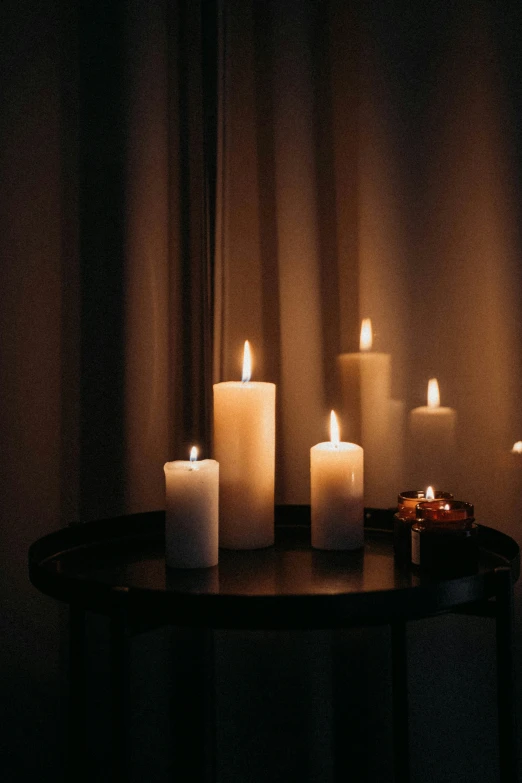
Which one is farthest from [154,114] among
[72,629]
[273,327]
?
[72,629]

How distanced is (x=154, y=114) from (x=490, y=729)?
1082 mm

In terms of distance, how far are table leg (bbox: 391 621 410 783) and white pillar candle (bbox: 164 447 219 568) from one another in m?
0.35

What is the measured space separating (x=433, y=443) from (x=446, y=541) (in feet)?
1.12

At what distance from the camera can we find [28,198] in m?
1.11

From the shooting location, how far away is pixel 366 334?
107 cm

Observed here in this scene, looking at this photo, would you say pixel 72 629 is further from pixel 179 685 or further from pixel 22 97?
pixel 22 97

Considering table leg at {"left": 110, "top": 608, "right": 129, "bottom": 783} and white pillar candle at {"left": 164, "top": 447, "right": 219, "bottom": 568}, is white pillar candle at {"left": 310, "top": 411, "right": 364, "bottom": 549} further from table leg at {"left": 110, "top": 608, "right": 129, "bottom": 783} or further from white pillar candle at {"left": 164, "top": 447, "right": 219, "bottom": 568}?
table leg at {"left": 110, "top": 608, "right": 129, "bottom": 783}

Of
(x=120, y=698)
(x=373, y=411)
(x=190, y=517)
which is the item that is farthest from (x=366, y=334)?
(x=120, y=698)

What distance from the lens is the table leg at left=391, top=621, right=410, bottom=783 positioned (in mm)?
956

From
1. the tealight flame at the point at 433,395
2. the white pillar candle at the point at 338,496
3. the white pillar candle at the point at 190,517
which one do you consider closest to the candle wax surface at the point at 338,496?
the white pillar candle at the point at 338,496

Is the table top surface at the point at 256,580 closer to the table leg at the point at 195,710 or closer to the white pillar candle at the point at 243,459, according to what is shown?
Result: the white pillar candle at the point at 243,459

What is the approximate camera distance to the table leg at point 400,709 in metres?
0.96

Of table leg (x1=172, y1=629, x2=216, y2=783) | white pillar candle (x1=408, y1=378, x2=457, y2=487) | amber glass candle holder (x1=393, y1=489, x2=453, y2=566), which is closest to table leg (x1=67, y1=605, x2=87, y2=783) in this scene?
table leg (x1=172, y1=629, x2=216, y2=783)

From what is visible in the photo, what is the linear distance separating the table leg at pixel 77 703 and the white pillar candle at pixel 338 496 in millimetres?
311
